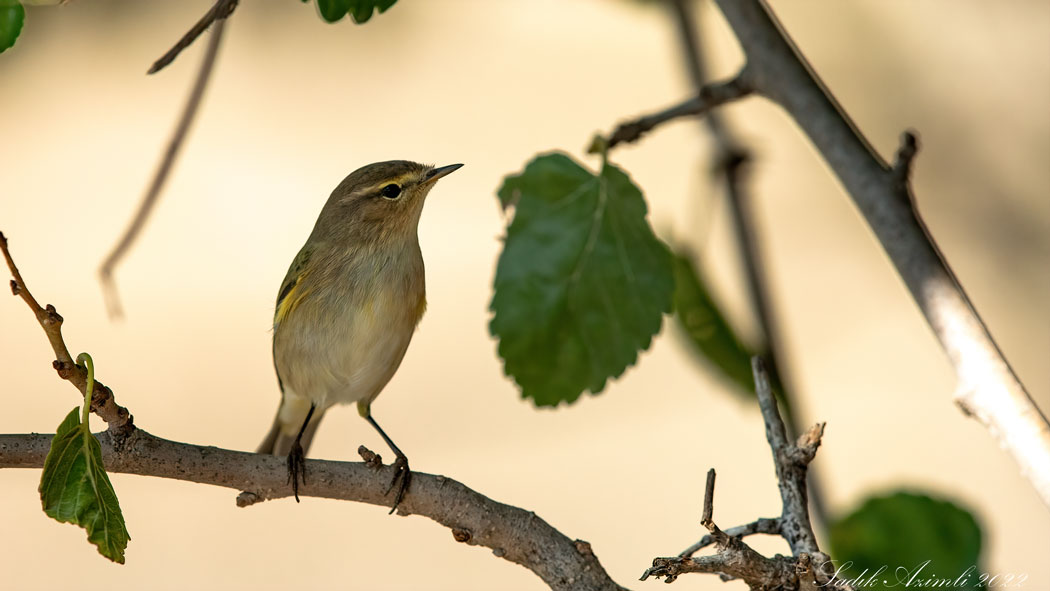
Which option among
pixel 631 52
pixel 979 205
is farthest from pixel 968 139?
pixel 631 52

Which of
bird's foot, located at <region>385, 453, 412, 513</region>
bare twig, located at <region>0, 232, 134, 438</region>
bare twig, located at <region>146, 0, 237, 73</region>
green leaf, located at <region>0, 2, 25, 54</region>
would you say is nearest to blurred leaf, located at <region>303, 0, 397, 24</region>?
bare twig, located at <region>146, 0, 237, 73</region>

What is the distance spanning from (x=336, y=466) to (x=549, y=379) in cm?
33

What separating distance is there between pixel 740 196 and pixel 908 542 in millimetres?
880

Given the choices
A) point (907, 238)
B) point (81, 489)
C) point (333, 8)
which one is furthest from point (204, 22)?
point (907, 238)

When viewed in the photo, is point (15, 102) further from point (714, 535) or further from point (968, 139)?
point (714, 535)

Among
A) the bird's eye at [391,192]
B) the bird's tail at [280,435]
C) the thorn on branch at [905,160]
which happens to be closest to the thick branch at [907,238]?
the thorn on branch at [905,160]

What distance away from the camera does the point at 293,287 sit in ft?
6.21

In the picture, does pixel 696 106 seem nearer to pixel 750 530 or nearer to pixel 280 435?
pixel 750 530

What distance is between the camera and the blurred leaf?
3.66 ft

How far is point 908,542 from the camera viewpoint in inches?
62.1

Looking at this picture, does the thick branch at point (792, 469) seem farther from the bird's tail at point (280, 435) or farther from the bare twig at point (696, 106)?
the bird's tail at point (280, 435)

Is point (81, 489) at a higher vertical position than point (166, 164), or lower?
lower

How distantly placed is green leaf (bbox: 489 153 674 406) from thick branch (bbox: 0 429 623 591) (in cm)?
24

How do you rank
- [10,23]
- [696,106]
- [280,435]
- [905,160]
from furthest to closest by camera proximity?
1. [280,435]
2. [696,106]
3. [905,160]
4. [10,23]
